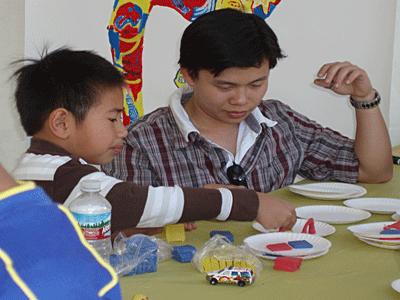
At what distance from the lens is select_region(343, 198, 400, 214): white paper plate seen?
1495 mm

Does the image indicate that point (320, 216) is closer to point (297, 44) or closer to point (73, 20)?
point (73, 20)

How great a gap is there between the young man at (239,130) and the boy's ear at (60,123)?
40 centimetres

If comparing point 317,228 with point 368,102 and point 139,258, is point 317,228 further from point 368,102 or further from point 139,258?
point 368,102

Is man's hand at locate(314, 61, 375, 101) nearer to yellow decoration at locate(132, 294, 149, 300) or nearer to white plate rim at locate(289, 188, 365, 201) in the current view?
white plate rim at locate(289, 188, 365, 201)

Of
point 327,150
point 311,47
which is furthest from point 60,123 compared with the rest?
point 311,47

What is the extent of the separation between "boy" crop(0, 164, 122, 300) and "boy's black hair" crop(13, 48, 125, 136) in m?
0.95

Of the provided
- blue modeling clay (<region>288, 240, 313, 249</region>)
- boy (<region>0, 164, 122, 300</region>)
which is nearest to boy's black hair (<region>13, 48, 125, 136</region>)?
blue modeling clay (<region>288, 240, 313, 249</region>)

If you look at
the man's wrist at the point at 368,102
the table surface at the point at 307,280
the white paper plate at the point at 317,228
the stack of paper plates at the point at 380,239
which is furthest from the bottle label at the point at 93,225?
the man's wrist at the point at 368,102

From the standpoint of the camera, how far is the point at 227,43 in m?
1.52

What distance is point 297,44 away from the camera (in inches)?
141

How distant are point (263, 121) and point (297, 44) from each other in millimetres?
1995

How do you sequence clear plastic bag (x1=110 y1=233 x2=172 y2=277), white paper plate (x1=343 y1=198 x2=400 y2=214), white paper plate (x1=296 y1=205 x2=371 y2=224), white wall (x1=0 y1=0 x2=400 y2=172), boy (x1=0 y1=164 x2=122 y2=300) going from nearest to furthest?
boy (x1=0 y1=164 x2=122 y2=300), clear plastic bag (x1=110 y1=233 x2=172 y2=277), white paper plate (x1=296 y1=205 x2=371 y2=224), white paper plate (x1=343 y1=198 x2=400 y2=214), white wall (x1=0 y1=0 x2=400 y2=172)

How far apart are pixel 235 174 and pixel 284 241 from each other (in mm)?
527

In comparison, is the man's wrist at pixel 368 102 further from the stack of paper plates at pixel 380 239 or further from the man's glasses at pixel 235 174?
the stack of paper plates at pixel 380 239
